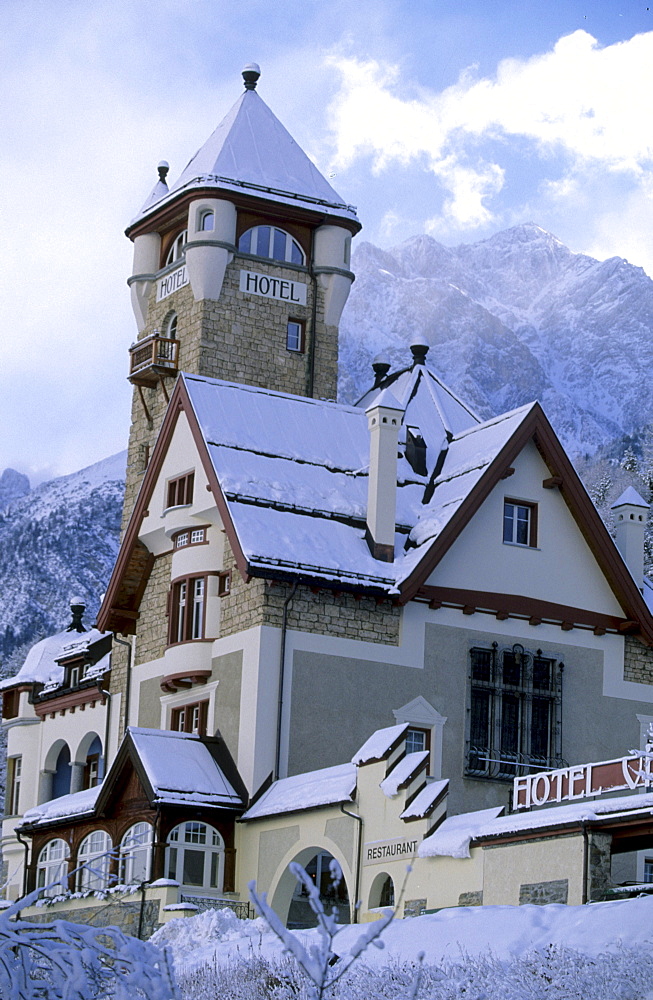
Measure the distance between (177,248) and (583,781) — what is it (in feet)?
92.4

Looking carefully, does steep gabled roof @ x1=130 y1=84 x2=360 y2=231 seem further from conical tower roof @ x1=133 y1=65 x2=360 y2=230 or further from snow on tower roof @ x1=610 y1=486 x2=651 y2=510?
snow on tower roof @ x1=610 y1=486 x2=651 y2=510

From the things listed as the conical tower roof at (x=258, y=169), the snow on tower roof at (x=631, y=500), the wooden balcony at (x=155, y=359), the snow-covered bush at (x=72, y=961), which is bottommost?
the snow-covered bush at (x=72, y=961)

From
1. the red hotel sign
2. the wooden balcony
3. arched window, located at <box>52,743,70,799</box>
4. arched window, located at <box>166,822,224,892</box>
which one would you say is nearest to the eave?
arched window, located at <box>166,822,224,892</box>

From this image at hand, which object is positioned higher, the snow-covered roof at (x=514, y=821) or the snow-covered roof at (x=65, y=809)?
the snow-covered roof at (x=65, y=809)

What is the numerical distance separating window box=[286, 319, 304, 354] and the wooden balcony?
318cm

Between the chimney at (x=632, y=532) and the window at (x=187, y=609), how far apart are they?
30.9 ft

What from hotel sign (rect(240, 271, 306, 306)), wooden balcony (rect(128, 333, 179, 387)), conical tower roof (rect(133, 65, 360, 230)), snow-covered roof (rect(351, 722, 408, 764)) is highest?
conical tower roof (rect(133, 65, 360, 230))

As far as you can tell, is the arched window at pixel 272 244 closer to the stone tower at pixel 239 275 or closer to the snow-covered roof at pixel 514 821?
the stone tower at pixel 239 275

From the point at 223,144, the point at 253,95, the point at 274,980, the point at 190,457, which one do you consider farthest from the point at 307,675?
the point at 253,95

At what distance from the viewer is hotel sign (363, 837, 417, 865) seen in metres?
→ 26.7

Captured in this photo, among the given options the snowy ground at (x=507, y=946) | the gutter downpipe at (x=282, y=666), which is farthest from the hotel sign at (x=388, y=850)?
the snowy ground at (x=507, y=946)

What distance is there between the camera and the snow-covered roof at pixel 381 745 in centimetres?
2766

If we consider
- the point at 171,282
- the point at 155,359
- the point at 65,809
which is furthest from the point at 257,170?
the point at 65,809

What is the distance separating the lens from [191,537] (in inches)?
1407
